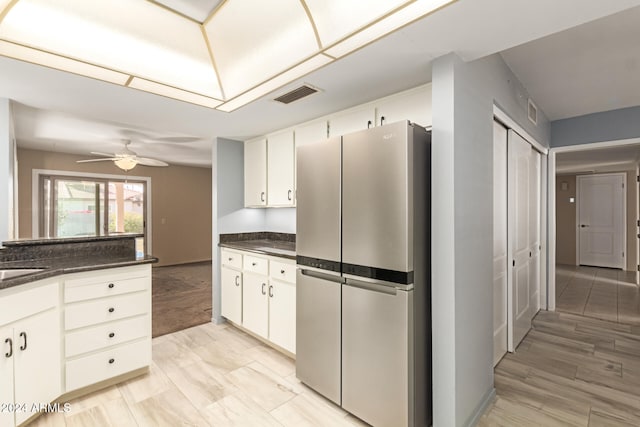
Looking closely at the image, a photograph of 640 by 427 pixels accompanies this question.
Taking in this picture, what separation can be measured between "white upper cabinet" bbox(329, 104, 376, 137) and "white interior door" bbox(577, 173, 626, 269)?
7235 mm

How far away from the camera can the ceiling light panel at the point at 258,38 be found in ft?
5.54

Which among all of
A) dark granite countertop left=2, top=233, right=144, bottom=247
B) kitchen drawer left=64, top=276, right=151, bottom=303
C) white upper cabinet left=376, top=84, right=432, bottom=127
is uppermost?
white upper cabinet left=376, top=84, right=432, bottom=127

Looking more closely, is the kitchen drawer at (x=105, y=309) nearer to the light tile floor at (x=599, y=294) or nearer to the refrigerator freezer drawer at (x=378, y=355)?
the refrigerator freezer drawer at (x=378, y=355)

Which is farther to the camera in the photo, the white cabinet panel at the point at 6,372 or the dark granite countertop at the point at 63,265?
the dark granite countertop at the point at 63,265

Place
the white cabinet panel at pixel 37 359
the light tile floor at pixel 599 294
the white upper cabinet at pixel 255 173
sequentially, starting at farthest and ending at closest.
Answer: the light tile floor at pixel 599 294, the white upper cabinet at pixel 255 173, the white cabinet panel at pixel 37 359

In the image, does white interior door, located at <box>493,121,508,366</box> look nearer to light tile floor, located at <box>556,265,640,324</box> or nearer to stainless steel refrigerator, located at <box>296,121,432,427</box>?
stainless steel refrigerator, located at <box>296,121,432,427</box>

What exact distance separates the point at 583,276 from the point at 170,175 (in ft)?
29.3

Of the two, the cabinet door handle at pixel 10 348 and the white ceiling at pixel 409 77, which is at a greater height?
the white ceiling at pixel 409 77

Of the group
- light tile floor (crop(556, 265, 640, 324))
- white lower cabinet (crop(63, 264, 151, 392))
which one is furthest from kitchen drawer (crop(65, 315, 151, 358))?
light tile floor (crop(556, 265, 640, 324))

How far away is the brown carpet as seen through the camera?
3609 millimetres

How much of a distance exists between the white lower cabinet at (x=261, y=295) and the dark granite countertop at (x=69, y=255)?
0.93 meters

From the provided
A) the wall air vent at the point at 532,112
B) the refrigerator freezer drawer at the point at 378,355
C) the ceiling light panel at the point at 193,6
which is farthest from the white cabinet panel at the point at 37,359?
the wall air vent at the point at 532,112

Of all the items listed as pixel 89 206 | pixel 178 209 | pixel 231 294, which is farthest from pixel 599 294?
pixel 89 206

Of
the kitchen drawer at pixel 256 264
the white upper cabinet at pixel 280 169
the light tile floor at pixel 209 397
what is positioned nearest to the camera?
the light tile floor at pixel 209 397
